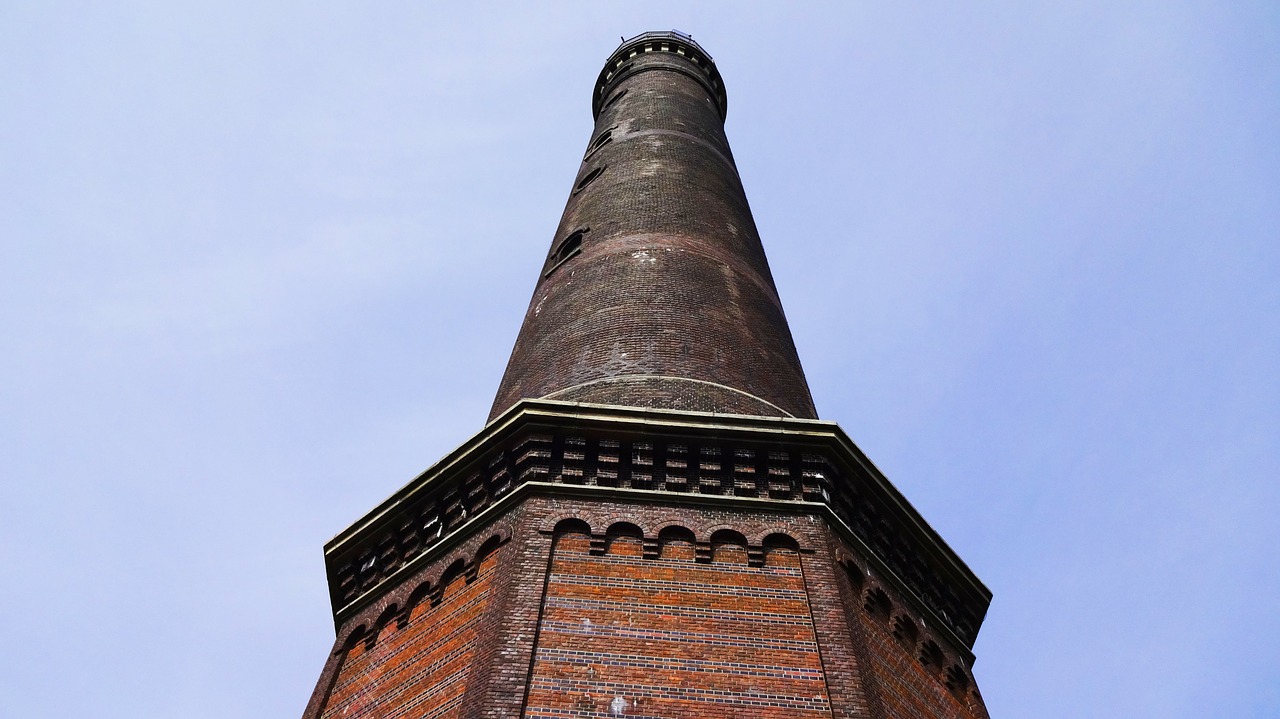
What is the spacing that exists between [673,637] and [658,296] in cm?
528

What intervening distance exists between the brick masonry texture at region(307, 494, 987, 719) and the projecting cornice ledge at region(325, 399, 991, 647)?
0.71ft

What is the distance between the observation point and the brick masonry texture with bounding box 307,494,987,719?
8531 millimetres

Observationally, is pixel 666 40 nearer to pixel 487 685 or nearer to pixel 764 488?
pixel 764 488

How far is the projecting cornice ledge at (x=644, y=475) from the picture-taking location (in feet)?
34.2

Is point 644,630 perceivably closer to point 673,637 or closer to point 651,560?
point 673,637

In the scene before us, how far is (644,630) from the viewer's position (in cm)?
902

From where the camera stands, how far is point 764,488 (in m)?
10.5

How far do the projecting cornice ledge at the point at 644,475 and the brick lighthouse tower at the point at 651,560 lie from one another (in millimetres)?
19

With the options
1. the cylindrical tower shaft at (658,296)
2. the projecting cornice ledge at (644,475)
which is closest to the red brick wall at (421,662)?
the projecting cornice ledge at (644,475)

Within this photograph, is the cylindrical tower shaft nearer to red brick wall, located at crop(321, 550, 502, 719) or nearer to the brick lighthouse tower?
the brick lighthouse tower

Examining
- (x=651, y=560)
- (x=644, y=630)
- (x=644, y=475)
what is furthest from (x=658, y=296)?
(x=644, y=630)

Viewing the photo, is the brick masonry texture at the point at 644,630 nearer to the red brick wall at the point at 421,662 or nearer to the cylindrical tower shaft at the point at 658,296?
the red brick wall at the point at 421,662

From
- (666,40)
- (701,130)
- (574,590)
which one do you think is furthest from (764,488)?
(666,40)

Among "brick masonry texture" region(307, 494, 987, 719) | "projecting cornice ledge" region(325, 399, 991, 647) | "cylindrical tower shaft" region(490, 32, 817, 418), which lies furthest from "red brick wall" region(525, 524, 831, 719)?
"cylindrical tower shaft" region(490, 32, 817, 418)
